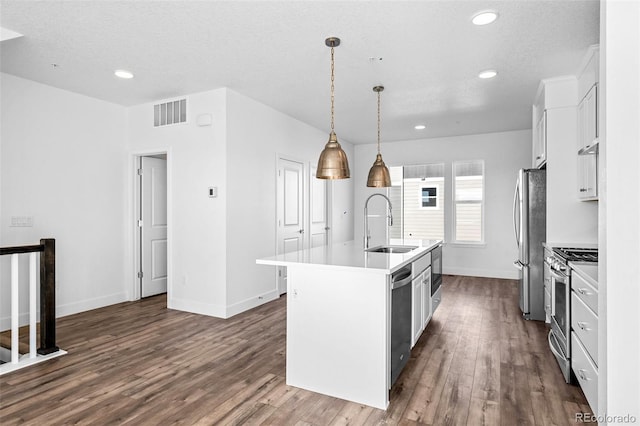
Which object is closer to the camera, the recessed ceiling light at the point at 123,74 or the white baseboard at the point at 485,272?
the recessed ceiling light at the point at 123,74

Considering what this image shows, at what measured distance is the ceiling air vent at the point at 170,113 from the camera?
4.71m

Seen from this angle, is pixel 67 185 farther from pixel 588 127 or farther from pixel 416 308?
pixel 588 127

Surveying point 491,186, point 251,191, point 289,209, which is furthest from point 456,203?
point 251,191

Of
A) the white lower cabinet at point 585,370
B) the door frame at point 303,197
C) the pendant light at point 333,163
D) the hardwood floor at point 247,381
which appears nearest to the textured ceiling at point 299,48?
the pendant light at point 333,163

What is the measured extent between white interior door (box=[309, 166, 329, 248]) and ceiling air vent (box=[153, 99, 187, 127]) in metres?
2.29

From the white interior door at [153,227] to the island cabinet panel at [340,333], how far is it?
3.48m

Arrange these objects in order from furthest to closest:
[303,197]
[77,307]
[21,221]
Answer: [303,197] → [77,307] → [21,221]

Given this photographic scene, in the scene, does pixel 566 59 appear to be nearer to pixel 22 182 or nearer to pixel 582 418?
pixel 582 418

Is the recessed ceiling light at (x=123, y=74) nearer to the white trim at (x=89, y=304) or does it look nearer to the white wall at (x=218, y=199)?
the white wall at (x=218, y=199)

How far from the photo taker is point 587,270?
96.1 inches

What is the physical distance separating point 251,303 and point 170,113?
2.67m

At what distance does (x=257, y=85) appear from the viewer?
4.27 meters

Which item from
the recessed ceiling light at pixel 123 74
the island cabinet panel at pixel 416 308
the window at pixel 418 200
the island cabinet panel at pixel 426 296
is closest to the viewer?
the island cabinet panel at pixel 416 308

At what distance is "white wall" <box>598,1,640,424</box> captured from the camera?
1132 millimetres
